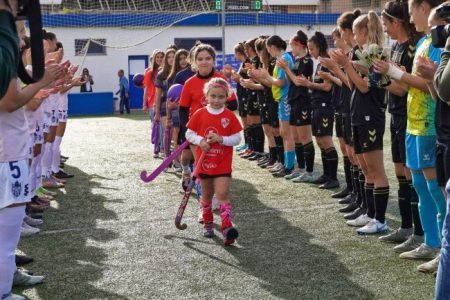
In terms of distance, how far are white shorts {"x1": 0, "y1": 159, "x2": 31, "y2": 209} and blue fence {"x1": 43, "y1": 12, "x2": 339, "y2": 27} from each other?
60.2ft

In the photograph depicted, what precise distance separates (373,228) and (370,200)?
15.3 inches

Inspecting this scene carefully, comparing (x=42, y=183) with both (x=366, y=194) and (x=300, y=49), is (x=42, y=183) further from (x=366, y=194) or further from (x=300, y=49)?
(x=366, y=194)

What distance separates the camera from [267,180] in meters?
9.17

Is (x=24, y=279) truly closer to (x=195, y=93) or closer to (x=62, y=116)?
(x=195, y=93)

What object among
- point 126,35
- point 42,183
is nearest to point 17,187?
point 42,183

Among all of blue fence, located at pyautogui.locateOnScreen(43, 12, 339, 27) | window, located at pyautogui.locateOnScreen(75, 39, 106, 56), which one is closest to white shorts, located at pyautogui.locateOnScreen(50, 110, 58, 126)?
blue fence, located at pyautogui.locateOnScreen(43, 12, 339, 27)

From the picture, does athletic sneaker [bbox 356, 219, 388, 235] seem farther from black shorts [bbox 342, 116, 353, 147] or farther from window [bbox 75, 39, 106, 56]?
window [bbox 75, 39, 106, 56]

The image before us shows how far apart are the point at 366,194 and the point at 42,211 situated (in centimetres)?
380

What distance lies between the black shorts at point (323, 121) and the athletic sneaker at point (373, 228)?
2537 millimetres

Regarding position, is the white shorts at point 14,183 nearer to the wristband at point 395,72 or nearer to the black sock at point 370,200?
the wristband at point 395,72

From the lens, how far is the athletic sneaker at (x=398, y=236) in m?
5.62

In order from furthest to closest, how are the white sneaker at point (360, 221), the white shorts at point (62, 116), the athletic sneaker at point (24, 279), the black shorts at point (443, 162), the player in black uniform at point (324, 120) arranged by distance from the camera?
the white shorts at point (62, 116), the player in black uniform at point (324, 120), the white sneaker at point (360, 221), the athletic sneaker at point (24, 279), the black shorts at point (443, 162)

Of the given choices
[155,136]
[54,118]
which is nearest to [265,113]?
[155,136]

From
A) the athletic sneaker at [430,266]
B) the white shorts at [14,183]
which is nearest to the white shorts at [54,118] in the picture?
the white shorts at [14,183]
